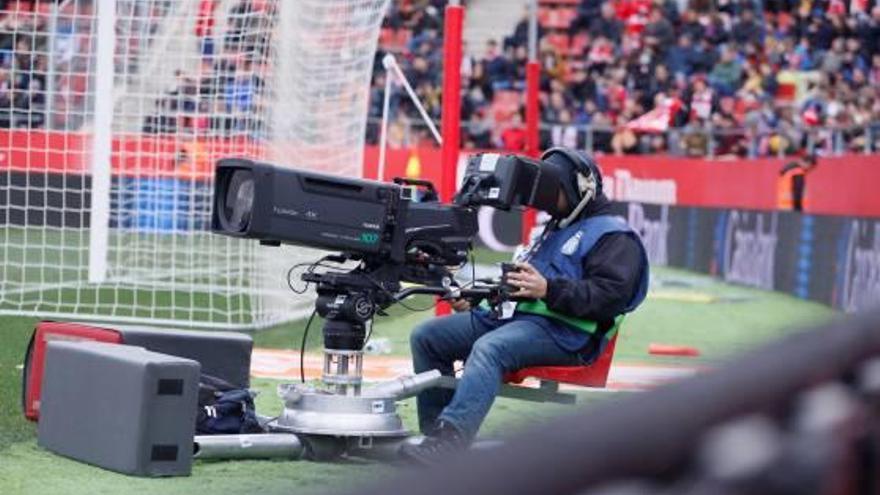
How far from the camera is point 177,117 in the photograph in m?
12.8

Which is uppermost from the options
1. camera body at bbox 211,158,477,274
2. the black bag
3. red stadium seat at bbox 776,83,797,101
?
red stadium seat at bbox 776,83,797,101

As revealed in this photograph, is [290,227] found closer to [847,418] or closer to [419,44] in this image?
[847,418]

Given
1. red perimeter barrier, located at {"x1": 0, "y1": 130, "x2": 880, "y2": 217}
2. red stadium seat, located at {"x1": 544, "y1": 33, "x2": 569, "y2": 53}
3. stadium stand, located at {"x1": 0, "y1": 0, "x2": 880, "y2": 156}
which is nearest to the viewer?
red perimeter barrier, located at {"x1": 0, "y1": 130, "x2": 880, "y2": 217}

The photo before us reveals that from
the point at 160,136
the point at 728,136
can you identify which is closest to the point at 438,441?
the point at 160,136

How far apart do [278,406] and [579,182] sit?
209 centimetres

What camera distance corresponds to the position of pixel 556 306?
647cm

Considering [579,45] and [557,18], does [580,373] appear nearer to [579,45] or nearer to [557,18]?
[579,45]

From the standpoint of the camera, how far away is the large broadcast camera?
19.8 feet

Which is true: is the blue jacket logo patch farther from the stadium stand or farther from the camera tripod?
the stadium stand

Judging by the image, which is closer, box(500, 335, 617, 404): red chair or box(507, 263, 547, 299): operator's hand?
box(507, 263, 547, 299): operator's hand

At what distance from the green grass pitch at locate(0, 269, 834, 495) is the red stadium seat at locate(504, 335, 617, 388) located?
0.19 metres

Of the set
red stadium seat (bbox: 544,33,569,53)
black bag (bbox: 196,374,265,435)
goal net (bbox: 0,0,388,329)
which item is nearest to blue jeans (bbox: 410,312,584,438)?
black bag (bbox: 196,374,265,435)

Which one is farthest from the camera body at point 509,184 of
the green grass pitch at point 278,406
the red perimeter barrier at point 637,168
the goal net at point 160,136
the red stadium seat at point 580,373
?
the red perimeter barrier at point 637,168

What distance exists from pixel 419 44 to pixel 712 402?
28819 millimetres
